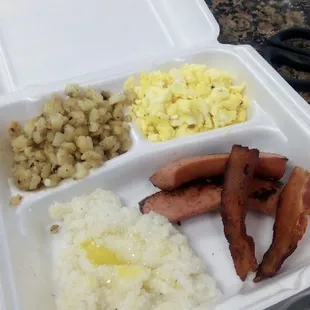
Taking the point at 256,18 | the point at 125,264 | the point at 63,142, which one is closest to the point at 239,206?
the point at 125,264

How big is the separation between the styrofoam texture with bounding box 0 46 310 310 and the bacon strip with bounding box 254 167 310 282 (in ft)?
0.12

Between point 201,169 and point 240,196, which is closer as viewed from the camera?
point 240,196

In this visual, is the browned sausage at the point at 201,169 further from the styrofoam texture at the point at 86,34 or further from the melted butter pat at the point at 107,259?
the styrofoam texture at the point at 86,34

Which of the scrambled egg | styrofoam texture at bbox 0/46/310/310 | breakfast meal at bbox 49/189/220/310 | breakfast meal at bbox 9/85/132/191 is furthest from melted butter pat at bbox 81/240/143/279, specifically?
the scrambled egg

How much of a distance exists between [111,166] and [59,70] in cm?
45

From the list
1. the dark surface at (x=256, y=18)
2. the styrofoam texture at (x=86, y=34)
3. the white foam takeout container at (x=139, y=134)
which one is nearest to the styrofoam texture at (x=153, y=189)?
the white foam takeout container at (x=139, y=134)

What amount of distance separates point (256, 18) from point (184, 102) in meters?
0.71

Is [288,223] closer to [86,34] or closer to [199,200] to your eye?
[199,200]

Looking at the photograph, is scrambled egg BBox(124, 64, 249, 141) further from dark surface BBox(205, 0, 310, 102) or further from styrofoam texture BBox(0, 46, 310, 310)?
dark surface BBox(205, 0, 310, 102)

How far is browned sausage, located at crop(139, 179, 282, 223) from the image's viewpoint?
1.29 metres

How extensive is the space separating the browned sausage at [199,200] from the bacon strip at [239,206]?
0.10 metres

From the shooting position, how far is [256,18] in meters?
1.95

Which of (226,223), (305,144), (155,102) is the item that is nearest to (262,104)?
(305,144)

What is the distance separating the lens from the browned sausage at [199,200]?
51.0 inches
